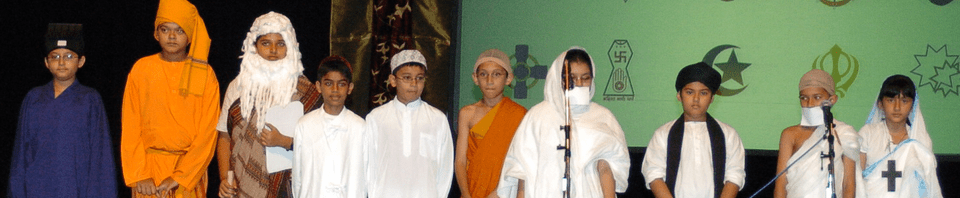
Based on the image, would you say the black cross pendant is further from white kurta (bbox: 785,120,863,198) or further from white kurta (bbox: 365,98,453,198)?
white kurta (bbox: 365,98,453,198)

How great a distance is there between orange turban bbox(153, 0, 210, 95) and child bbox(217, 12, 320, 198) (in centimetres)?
17

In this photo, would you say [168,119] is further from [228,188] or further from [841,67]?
[841,67]

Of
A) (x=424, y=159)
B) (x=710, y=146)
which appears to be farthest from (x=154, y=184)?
(x=710, y=146)

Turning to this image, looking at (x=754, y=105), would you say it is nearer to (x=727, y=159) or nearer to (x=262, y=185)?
(x=727, y=159)

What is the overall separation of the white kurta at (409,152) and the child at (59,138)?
47.5 inches

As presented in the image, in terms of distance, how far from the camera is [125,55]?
15.5 ft

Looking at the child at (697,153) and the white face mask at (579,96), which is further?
the child at (697,153)

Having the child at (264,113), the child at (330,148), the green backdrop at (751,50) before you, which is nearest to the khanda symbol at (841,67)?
the green backdrop at (751,50)

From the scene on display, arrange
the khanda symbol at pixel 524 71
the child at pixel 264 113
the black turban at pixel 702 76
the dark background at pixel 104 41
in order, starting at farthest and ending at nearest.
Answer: the khanda symbol at pixel 524 71 → the dark background at pixel 104 41 → the child at pixel 264 113 → the black turban at pixel 702 76

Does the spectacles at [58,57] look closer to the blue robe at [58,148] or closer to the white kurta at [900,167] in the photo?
the blue robe at [58,148]

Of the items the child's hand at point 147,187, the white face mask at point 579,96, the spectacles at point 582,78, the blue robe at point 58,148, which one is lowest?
the child's hand at point 147,187

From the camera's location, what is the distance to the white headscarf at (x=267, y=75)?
357 cm

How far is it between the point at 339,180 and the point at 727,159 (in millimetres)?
1461

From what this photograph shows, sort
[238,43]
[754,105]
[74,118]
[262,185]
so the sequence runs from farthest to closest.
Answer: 1. [238,43]
2. [754,105]
3. [74,118]
4. [262,185]
